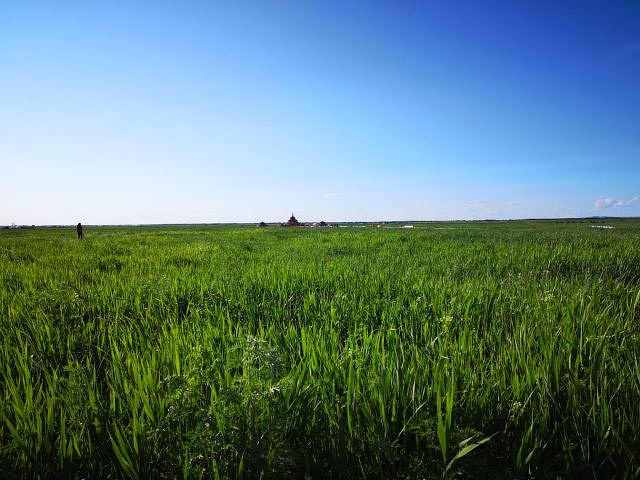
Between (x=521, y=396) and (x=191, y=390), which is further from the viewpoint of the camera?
(x=521, y=396)

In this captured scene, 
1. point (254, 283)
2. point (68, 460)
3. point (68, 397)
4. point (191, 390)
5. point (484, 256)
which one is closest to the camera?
point (68, 460)

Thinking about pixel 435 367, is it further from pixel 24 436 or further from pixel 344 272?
pixel 344 272

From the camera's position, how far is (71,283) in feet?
17.0

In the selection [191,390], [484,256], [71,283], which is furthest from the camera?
[484,256]

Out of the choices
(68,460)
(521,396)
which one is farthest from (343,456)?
(68,460)

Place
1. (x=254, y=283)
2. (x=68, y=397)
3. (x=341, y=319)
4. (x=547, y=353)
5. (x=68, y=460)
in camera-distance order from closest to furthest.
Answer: (x=68, y=460)
(x=68, y=397)
(x=547, y=353)
(x=341, y=319)
(x=254, y=283)

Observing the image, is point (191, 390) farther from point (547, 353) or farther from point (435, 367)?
point (547, 353)

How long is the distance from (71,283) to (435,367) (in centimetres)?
606

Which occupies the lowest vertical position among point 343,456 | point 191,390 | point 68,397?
point 343,456

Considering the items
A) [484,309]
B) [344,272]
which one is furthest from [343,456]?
[344,272]

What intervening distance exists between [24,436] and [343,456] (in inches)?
55.9

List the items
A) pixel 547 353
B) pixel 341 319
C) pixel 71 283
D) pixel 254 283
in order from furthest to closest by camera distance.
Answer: pixel 71 283 → pixel 254 283 → pixel 341 319 → pixel 547 353

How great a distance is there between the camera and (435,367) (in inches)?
68.8

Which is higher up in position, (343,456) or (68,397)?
(68,397)
